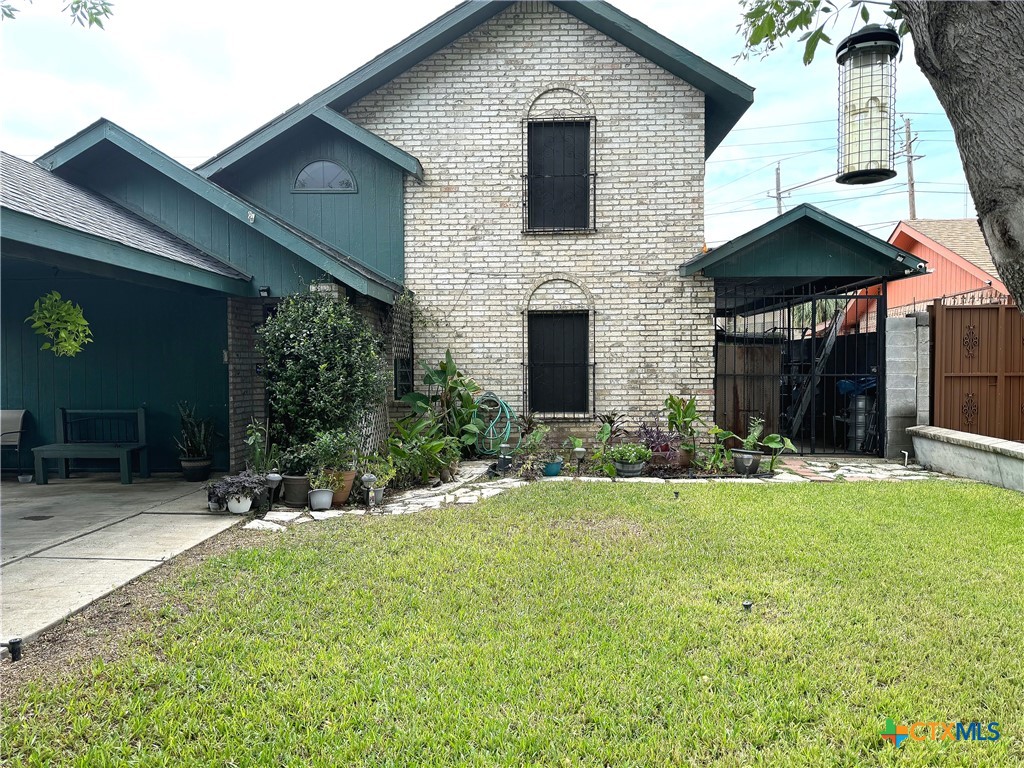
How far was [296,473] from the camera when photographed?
6859 millimetres

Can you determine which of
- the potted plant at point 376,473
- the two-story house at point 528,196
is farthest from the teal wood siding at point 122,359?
the potted plant at point 376,473

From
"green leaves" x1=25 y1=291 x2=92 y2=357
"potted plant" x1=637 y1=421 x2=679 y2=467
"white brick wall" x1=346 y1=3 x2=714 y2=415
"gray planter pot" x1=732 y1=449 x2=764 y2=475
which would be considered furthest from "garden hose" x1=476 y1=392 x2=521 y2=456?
"green leaves" x1=25 y1=291 x2=92 y2=357

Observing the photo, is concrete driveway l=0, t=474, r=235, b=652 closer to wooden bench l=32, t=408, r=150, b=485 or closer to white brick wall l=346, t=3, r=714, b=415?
wooden bench l=32, t=408, r=150, b=485

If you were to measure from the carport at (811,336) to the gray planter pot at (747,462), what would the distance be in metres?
1.79

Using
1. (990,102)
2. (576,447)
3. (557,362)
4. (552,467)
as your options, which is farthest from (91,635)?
(557,362)

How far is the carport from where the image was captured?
8875 mm

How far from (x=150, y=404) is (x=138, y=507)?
8.61 feet

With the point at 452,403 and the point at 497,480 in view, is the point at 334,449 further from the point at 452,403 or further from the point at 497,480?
the point at 452,403

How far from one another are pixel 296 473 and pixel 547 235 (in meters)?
5.02

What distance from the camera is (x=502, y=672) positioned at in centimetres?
303

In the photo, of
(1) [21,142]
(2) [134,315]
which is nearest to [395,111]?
(2) [134,315]

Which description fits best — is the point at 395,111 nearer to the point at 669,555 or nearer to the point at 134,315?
the point at 134,315

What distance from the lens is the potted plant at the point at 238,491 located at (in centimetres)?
630

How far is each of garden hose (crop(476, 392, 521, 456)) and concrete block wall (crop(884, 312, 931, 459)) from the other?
5460mm
